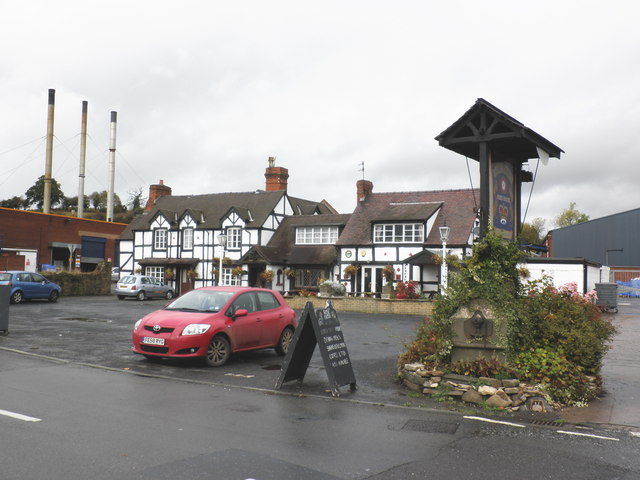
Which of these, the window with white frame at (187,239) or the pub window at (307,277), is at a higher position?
the window with white frame at (187,239)

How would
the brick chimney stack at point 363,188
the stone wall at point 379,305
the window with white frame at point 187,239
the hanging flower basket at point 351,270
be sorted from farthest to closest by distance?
the window with white frame at point 187,239
the brick chimney stack at point 363,188
the hanging flower basket at point 351,270
the stone wall at point 379,305

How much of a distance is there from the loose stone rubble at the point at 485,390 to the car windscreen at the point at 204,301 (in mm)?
4490

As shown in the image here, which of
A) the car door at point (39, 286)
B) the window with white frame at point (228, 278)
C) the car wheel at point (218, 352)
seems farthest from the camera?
the window with white frame at point (228, 278)

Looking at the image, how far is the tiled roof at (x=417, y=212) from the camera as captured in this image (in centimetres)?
3506

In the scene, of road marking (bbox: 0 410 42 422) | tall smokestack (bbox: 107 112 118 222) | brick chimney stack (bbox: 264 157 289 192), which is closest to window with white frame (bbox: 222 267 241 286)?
brick chimney stack (bbox: 264 157 289 192)

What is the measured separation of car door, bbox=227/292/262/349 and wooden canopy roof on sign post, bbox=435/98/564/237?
4922mm

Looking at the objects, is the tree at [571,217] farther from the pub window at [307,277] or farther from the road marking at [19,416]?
the road marking at [19,416]

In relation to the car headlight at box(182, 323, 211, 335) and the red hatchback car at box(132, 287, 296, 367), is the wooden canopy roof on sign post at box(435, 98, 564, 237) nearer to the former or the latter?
the red hatchback car at box(132, 287, 296, 367)

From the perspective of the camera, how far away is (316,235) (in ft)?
133

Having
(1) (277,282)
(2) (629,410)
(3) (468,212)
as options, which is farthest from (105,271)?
(2) (629,410)

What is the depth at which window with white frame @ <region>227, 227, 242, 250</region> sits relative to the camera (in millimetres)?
41938

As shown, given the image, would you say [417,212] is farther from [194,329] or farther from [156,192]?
[194,329]

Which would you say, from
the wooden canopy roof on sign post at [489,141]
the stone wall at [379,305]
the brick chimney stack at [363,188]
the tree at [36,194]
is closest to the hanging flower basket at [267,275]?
the brick chimney stack at [363,188]

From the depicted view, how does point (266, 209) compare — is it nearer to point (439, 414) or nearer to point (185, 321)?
point (185, 321)
